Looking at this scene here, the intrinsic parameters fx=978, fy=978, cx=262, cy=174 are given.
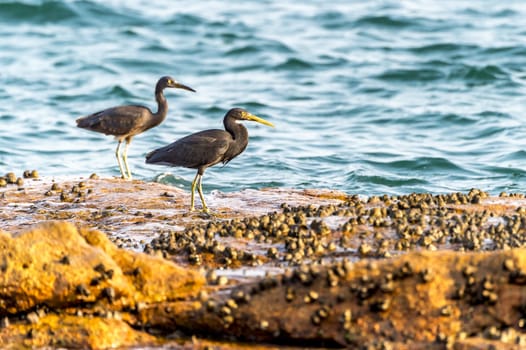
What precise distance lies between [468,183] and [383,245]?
7755mm

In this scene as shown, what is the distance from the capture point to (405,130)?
752 inches

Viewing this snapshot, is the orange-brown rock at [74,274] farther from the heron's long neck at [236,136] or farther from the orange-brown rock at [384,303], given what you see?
the heron's long neck at [236,136]

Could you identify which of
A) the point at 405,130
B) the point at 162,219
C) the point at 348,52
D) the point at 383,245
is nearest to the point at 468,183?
the point at 405,130

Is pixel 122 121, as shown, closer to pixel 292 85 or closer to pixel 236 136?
pixel 236 136

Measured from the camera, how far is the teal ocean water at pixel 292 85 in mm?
16125

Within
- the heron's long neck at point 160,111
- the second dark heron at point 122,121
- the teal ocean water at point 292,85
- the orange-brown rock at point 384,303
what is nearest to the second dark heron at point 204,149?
the second dark heron at point 122,121

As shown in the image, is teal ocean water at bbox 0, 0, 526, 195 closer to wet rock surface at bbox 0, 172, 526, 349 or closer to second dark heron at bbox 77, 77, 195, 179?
second dark heron at bbox 77, 77, 195, 179

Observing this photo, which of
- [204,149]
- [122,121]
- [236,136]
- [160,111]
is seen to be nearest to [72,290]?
[204,149]

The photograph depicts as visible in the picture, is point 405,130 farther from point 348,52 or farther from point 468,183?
point 348,52

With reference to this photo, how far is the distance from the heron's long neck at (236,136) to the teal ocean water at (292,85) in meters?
2.63

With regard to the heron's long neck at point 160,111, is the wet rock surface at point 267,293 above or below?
below

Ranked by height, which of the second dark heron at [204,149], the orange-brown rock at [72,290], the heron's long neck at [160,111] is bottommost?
the orange-brown rock at [72,290]

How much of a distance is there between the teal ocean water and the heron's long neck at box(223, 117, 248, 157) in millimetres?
2633

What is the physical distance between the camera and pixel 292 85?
23.1 metres
